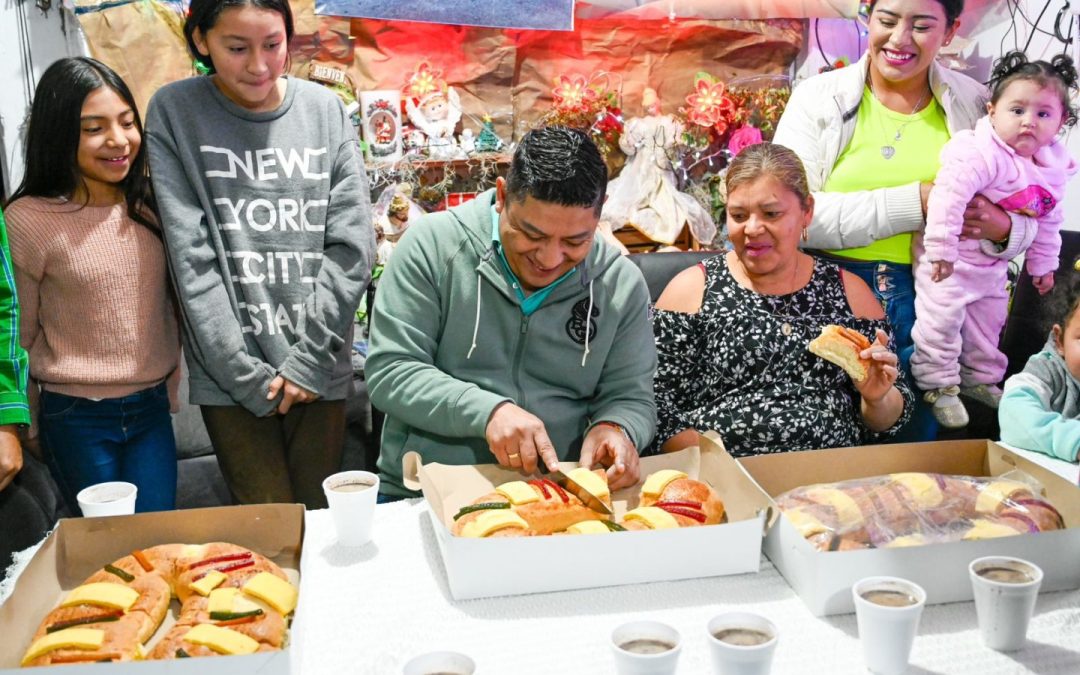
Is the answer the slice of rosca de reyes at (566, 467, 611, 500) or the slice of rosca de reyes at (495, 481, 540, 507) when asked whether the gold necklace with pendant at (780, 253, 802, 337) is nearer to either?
the slice of rosca de reyes at (566, 467, 611, 500)

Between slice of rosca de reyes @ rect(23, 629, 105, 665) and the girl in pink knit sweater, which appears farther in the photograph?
the girl in pink knit sweater

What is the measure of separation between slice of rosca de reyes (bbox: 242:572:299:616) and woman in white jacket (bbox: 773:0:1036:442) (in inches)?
63.5

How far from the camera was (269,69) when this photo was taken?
203 cm

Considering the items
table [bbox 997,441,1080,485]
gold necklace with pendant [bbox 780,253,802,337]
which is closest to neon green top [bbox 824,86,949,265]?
gold necklace with pendant [bbox 780,253,802,337]

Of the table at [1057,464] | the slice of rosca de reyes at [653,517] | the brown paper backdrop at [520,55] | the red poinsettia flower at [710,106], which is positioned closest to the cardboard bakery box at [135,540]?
the slice of rosca de reyes at [653,517]

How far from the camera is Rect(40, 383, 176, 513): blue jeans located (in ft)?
6.68

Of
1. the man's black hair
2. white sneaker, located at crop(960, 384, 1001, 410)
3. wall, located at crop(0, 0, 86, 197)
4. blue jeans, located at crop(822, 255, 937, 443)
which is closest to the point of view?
the man's black hair

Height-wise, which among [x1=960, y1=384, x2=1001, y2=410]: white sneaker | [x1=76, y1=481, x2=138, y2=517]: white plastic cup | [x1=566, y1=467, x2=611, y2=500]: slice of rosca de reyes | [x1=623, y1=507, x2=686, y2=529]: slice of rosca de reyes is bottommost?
[x1=960, y1=384, x2=1001, y2=410]: white sneaker

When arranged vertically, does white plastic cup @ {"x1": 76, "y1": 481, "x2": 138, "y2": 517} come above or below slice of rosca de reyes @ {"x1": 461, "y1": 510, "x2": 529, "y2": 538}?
above

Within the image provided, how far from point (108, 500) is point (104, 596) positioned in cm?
28

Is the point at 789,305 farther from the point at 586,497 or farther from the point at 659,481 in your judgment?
the point at 586,497

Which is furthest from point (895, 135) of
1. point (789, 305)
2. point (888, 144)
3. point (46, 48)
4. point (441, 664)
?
point (46, 48)

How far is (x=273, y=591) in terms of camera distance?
1191 mm

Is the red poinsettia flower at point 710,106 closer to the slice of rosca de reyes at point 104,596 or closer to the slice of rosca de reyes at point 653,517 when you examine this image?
the slice of rosca de reyes at point 653,517
